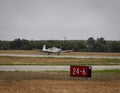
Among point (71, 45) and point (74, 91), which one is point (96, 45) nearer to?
point (71, 45)

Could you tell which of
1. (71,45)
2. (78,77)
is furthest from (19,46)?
(78,77)

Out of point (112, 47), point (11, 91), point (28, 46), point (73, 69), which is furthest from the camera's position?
point (28, 46)

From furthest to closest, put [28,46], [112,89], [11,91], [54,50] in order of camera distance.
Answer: [28,46]
[54,50]
[112,89]
[11,91]

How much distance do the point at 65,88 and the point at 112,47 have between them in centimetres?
8721

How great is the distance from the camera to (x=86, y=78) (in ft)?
73.7

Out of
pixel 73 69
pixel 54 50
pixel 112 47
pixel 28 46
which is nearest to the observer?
pixel 73 69

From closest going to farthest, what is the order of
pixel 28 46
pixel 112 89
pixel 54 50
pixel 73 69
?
pixel 112 89 < pixel 73 69 < pixel 54 50 < pixel 28 46

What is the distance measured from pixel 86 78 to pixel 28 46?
87.7 meters

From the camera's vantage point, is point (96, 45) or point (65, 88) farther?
point (96, 45)

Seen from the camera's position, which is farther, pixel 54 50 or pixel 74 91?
pixel 54 50

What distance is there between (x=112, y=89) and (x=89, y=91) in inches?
69.3

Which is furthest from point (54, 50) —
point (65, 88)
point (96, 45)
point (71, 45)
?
point (65, 88)

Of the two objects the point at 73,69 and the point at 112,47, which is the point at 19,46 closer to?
the point at 112,47

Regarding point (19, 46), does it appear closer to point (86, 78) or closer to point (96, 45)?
point (96, 45)
